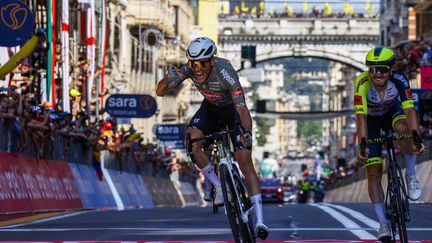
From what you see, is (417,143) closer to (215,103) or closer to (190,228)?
(215,103)

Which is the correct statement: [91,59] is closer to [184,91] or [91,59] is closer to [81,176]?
[81,176]

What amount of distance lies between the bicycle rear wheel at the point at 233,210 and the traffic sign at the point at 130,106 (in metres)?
35.9

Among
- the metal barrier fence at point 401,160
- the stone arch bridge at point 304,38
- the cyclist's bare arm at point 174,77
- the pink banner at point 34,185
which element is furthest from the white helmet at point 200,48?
the stone arch bridge at point 304,38

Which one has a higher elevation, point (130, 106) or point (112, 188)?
point (130, 106)

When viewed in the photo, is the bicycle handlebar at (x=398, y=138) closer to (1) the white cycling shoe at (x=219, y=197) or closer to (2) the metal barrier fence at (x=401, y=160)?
(1) the white cycling shoe at (x=219, y=197)

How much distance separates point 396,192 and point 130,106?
36.8 m

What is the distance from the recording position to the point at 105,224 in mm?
19594

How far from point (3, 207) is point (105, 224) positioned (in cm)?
485

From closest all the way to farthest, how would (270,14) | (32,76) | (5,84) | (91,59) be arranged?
(5,84), (32,76), (91,59), (270,14)

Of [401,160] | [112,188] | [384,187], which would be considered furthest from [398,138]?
[401,160]

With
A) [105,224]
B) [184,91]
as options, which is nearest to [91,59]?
[105,224]

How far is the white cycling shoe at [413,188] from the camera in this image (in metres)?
13.9

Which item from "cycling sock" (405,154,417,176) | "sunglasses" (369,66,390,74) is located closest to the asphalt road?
"cycling sock" (405,154,417,176)

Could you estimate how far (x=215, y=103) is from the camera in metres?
14.2
